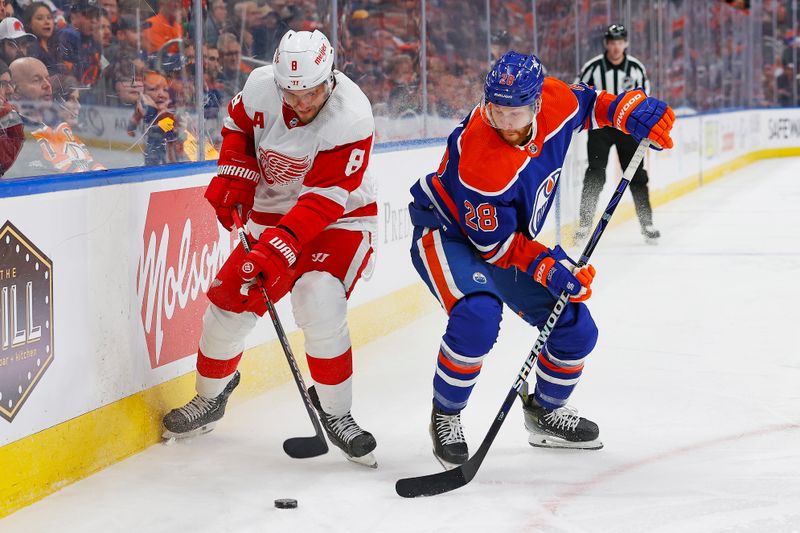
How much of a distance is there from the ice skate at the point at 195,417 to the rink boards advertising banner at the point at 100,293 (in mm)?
118

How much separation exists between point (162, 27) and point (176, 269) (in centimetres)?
77

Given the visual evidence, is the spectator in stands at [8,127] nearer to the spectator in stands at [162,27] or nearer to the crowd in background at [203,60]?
the crowd in background at [203,60]

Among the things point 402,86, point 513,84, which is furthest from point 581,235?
point 513,84

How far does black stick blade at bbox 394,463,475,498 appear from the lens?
2.49 metres

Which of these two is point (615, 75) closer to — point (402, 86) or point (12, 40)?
point (402, 86)

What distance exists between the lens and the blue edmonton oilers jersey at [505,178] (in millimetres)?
2562

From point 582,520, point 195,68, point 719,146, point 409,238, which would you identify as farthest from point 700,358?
point 719,146

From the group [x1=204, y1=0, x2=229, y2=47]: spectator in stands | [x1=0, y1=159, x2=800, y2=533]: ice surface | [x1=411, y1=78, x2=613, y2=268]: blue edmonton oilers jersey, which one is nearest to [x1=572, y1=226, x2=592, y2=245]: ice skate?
[x1=0, y1=159, x2=800, y2=533]: ice surface

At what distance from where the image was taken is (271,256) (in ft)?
8.44

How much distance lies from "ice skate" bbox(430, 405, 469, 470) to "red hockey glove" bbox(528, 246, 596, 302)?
418mm

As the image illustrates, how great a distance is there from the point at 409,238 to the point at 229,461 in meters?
2.13

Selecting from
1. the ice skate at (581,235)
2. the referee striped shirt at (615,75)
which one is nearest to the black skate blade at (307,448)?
the ice skate at (581,235)

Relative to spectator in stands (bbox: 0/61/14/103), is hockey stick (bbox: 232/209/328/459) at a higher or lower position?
lower

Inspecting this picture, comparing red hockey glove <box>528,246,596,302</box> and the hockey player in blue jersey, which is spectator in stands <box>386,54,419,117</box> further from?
red hockey glove <box>528,246,596,302</box>
